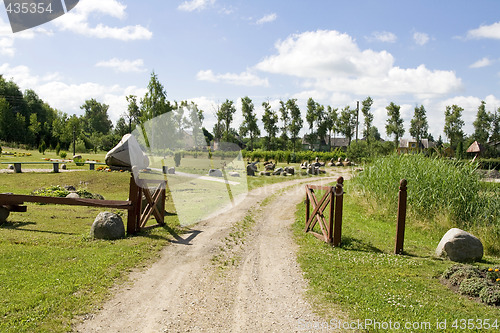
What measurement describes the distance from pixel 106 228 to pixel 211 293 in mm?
4067

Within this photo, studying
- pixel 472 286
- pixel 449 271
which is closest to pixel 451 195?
pixel 449 271

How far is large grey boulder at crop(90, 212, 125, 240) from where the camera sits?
850cm

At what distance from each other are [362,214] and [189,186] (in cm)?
970

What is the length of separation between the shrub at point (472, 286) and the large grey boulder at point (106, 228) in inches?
293

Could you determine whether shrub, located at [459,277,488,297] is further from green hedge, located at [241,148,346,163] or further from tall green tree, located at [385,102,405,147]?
→ tall green tree, located at [385,102,405,147]

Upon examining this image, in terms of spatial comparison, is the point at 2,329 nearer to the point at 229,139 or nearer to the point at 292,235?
the point at 292,235

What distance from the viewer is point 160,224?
409 inches

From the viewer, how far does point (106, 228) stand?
8.52 meters

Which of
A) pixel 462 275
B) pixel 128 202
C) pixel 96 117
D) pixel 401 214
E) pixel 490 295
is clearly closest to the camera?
pixel 490 295

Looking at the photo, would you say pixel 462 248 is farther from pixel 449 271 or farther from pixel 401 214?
pixel 449 271

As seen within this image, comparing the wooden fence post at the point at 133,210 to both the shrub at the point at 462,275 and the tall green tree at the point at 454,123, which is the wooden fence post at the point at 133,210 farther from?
the tall green tree at the point at 454,123

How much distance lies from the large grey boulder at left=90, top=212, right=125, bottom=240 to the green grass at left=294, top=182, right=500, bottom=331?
4.54m

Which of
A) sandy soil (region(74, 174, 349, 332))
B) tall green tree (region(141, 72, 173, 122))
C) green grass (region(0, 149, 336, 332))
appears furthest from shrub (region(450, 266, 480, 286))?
tall green tree (region(141, 72, 173, 122))

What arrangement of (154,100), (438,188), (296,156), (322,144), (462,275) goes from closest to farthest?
1. (462,275)
2. (438,188)
3. (154,100)
4. (296,156)
5. (322,144)
